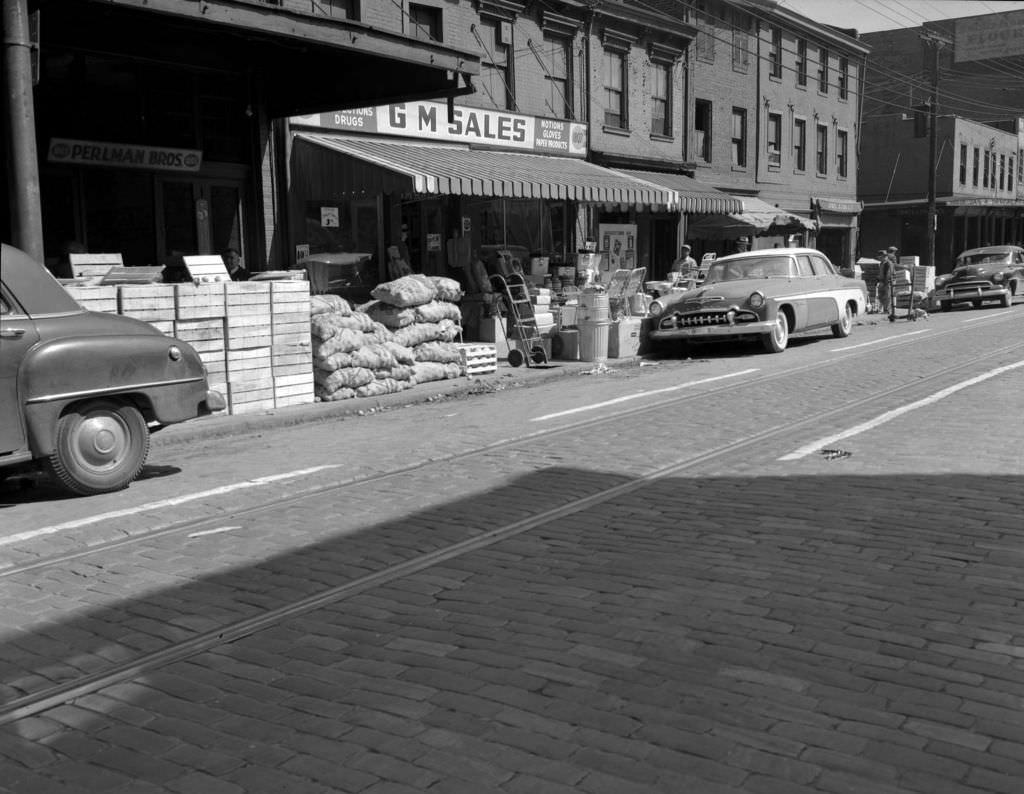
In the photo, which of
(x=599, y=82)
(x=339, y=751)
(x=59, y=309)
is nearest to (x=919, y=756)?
(x=339, y=751)

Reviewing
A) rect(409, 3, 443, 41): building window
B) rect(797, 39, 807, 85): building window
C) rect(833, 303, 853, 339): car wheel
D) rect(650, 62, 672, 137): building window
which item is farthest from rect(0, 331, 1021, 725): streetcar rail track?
rect(797, 39, 807, 85): building window

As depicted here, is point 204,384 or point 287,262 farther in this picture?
point 287,262

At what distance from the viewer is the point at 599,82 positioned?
995 inches

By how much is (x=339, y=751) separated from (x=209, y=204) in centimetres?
1461

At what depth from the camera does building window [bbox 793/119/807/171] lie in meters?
35.8

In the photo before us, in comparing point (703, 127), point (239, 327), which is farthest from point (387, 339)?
point (703, 127)

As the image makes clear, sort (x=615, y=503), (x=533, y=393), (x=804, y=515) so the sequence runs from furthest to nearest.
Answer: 1. (x=533, y=393)
2. (x=615, y=503)
3. (x=804, y=515)

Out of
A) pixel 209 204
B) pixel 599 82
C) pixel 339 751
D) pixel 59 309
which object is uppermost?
pixel 599 82

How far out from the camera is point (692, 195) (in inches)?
947

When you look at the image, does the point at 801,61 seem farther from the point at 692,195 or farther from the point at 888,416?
the point at 888,416

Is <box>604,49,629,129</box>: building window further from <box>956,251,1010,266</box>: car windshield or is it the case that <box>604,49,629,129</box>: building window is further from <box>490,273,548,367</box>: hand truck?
<box>956,251,1010,266</box>: car windshield

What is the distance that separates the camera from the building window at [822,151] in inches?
1492

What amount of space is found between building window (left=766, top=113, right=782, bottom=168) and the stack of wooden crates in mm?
24514

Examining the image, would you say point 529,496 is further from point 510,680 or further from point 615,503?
point 510,680
